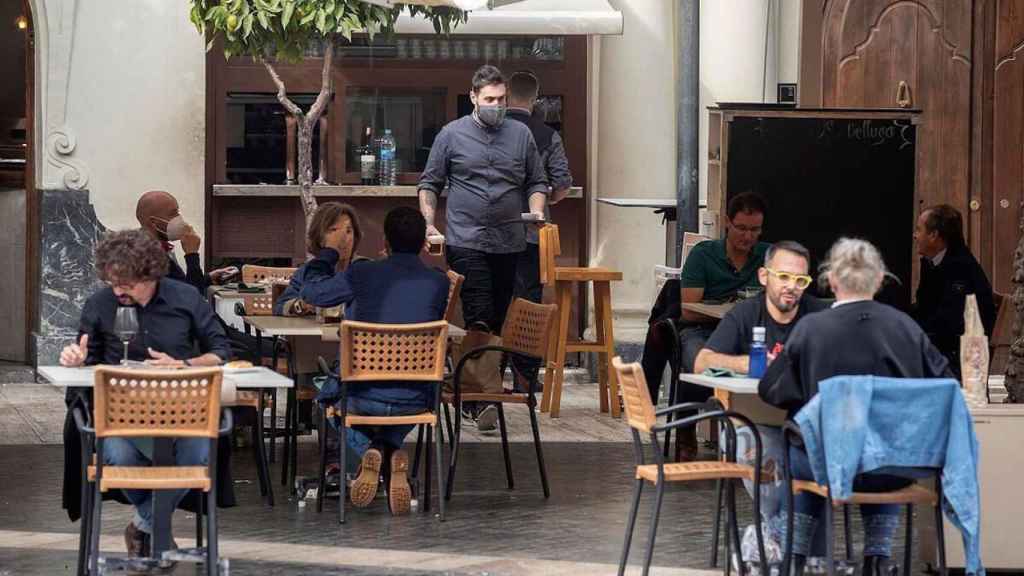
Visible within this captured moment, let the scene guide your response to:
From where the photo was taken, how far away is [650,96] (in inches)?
598

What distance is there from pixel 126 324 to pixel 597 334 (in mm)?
6106

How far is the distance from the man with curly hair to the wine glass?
135 mm

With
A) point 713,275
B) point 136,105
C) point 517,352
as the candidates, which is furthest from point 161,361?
point 136,105

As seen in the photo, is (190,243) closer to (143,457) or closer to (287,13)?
(287,13)

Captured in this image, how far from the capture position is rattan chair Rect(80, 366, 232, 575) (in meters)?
7.24

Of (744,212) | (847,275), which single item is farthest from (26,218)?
(847,275)

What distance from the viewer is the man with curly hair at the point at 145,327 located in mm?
7793

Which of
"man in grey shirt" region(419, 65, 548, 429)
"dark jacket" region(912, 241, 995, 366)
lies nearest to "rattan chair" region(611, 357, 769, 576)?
"dark jacket" region(912, 241, 995, 366)

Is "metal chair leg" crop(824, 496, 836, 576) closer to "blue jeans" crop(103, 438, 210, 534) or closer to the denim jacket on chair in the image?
the denim jacket on chair

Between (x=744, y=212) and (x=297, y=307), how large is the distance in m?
2.40

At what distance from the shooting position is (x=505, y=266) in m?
12.4

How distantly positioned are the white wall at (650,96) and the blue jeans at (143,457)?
758 centimetres

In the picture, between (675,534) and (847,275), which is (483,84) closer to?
(675,534)

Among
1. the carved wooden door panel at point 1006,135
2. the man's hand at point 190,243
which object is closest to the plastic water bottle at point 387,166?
the man's hand at point 190,243
